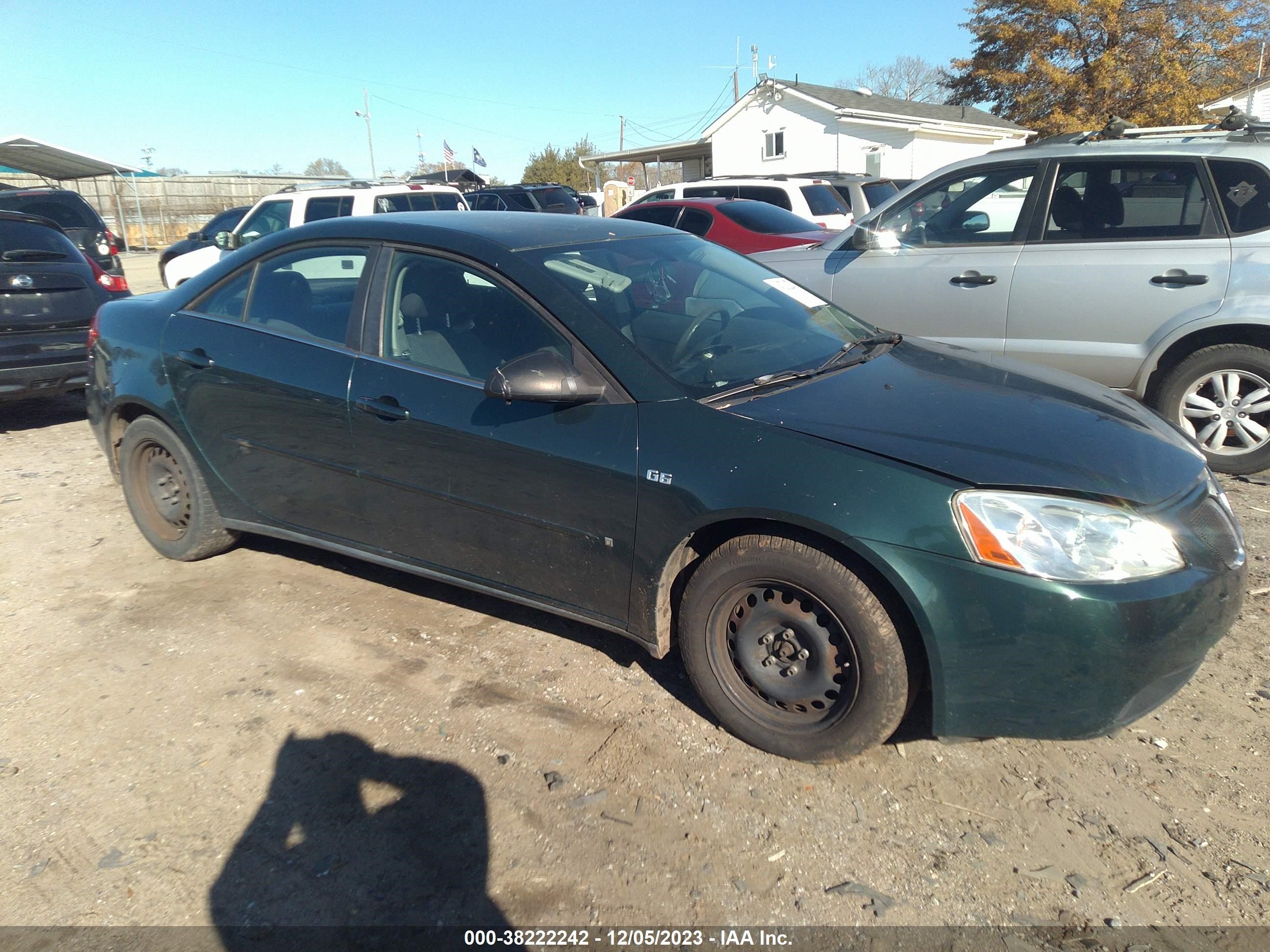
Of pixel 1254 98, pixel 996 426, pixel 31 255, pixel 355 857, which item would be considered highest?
pixel 1254 98

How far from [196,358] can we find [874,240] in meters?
4.28

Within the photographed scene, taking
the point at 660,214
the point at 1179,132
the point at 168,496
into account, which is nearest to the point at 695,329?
the point at 168,496

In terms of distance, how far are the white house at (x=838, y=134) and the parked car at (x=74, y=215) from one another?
2188 cm

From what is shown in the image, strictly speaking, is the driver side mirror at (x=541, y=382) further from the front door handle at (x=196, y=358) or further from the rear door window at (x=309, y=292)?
the front door handle at (x=196, y=358)

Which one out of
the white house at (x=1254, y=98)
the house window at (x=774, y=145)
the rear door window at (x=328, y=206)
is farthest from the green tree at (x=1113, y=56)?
the rear door window at (x=328, y=206)

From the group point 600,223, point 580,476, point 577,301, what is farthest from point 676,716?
point 600,223

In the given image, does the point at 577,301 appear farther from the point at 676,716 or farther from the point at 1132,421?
the point at 1132,421

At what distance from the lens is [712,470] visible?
2771 millimetres

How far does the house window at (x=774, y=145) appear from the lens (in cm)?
3300

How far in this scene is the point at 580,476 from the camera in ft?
9.78

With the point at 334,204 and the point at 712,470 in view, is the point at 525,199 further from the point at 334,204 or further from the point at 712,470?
the point at 712,470

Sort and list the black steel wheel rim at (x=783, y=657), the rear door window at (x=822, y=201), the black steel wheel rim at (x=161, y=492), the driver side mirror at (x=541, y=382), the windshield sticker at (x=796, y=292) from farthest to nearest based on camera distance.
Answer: the rear door window at (x=822, y=201) → the black steel wheel rim at (x=161, y=492) → the windshield sticker at (x=796, y=292) → the driver side mirror at (x=541, y=382) → the black steel wheel rim at (x=783, y=657)

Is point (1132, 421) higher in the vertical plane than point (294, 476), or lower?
higher

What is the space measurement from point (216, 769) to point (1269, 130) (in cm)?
648
